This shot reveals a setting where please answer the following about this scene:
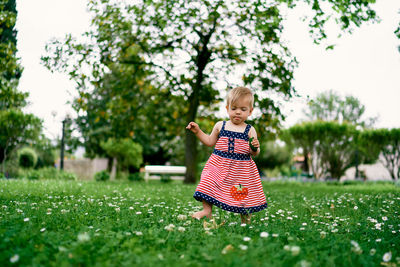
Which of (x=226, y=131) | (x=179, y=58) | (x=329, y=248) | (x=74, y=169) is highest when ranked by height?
(x=179, y=58)

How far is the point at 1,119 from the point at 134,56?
8.45 m

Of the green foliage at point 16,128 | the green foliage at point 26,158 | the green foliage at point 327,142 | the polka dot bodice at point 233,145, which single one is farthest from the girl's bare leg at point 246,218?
the green foliage at point 26,158

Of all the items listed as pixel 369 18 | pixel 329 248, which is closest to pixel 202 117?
pixel 369 18

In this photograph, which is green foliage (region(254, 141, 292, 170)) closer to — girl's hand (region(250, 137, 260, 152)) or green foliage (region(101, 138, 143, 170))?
green foliage (region(101, 138, 143, 170))

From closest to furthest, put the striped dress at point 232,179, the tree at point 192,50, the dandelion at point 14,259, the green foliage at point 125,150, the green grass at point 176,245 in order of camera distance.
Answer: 1. the dandelion at point 14,259
2. the green grass at point 176,245
3. the striped dress at point 232,179
4. the tree at point 192,50
5. the green foliage at point 125,150

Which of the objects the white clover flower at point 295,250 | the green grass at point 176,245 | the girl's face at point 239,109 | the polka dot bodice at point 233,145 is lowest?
the green grass at point 176,245

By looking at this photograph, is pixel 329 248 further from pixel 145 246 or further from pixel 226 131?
pixel 226 131

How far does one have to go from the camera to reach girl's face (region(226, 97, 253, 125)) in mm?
4039

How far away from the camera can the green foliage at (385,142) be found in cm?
2012

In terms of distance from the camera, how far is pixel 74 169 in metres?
25.7

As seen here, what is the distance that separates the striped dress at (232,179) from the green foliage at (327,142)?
1856 cm

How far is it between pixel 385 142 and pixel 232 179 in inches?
790

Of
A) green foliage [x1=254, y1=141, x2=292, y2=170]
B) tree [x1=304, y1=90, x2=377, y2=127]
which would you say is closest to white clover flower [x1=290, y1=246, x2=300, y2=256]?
green foliage [x1=254, y1=141, x2=292, y2=170]

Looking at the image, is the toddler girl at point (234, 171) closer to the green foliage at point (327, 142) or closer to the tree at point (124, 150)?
the green foliage at point (327, 142)
